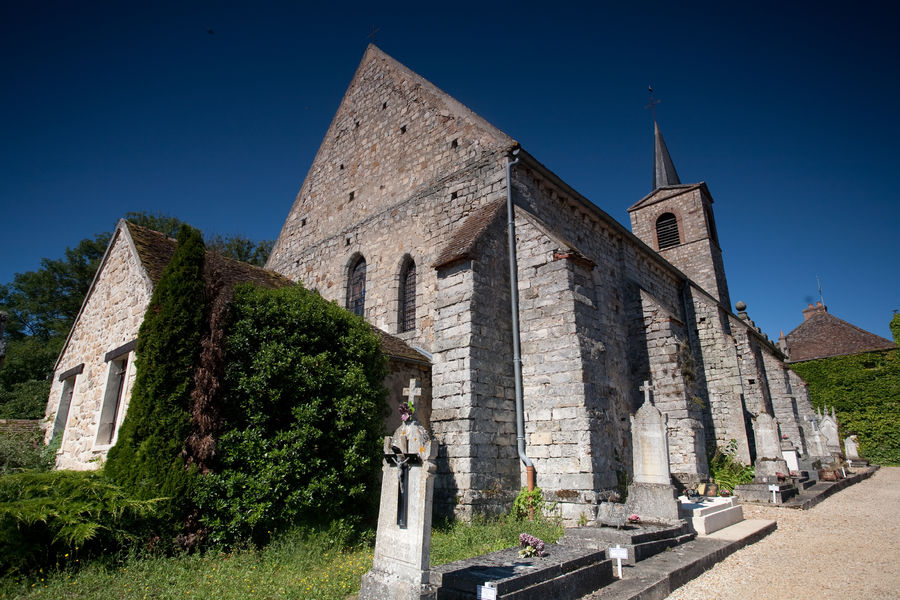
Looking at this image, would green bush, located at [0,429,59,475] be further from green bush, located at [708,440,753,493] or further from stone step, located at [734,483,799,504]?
stone step, located at [734,483,799,504]

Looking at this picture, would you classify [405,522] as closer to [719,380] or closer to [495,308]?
[495,308]

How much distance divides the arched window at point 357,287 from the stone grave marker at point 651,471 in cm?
775

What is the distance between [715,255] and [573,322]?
18659 mm

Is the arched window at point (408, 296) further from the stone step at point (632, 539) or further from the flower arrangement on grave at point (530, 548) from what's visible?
the flower arrangement on grave at point (530, 548)

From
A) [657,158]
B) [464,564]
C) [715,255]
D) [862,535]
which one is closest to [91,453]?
[464,564]

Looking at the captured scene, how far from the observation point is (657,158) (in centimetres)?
2883

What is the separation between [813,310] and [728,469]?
2477cm

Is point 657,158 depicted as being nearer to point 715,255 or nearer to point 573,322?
point 715,255

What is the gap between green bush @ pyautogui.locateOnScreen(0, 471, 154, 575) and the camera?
465 centimetres

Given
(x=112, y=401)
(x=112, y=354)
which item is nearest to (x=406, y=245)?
(x=112, y=354)

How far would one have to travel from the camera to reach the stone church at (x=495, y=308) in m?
8.26

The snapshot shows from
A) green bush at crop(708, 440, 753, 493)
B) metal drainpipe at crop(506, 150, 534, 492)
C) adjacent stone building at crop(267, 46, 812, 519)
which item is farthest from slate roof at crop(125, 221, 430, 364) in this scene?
green bush at crop(708, 440, 753, 493)

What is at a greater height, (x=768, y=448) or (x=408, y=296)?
(x=408, y=296)

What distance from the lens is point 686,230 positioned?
2430 centimetres
